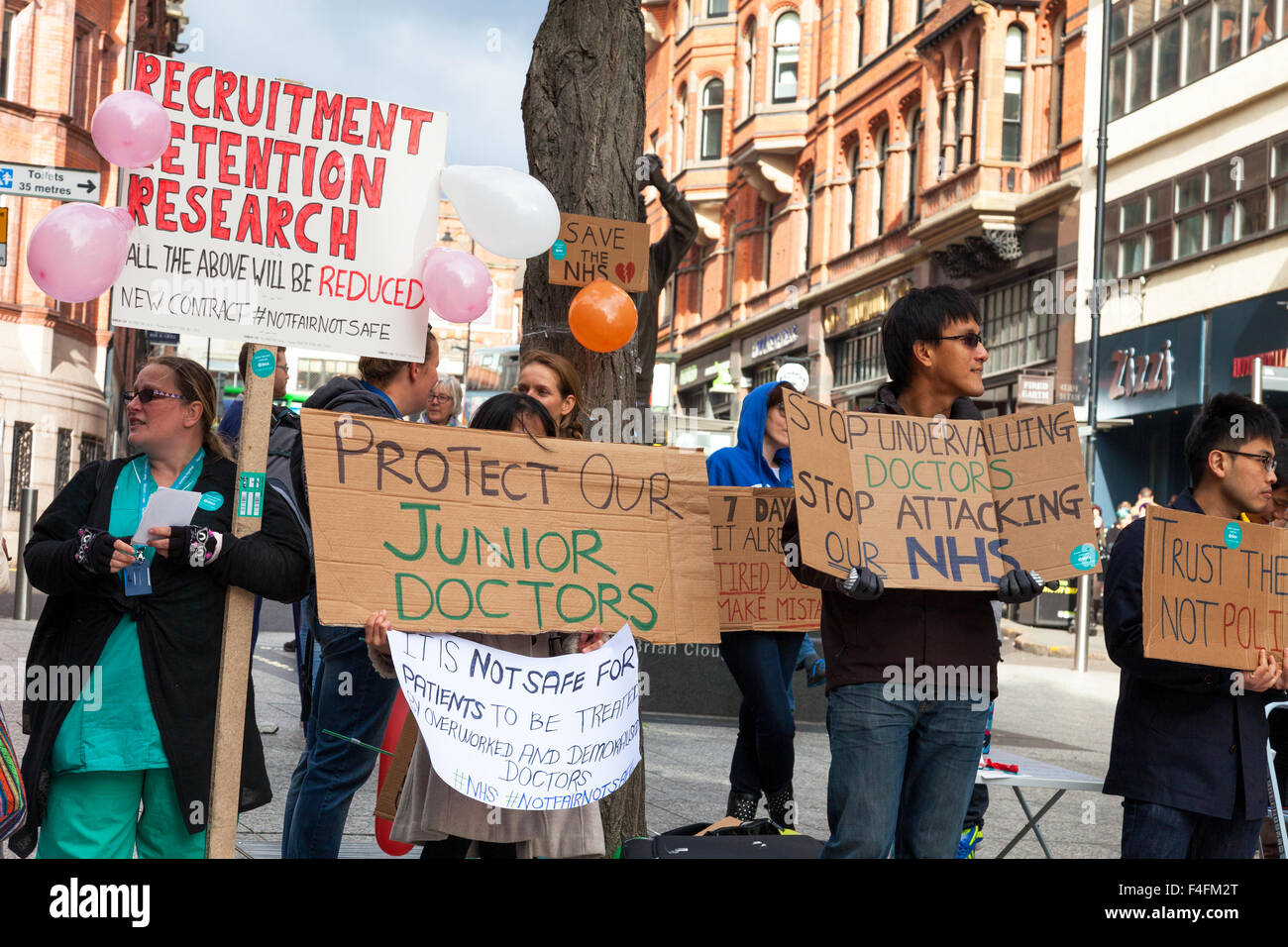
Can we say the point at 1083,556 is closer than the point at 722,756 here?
Yes

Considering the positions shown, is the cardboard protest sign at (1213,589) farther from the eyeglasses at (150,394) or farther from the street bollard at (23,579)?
the street bollard at (23,579)

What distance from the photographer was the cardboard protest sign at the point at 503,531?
12.4 feet

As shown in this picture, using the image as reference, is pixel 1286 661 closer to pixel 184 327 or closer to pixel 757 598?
pixel 757 598

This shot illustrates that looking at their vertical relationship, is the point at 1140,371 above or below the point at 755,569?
above

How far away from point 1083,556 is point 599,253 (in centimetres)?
250

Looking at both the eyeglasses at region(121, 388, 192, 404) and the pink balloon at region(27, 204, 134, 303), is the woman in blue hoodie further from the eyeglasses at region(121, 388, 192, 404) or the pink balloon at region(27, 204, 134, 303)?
the pink balloon at region(27, 204, 134, 303)

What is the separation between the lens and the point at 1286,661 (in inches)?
167

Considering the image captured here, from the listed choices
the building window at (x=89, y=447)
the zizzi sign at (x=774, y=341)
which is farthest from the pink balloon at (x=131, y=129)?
the zizzi sign at (x=774, y=341)

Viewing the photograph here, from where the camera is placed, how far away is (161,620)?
12.7ft

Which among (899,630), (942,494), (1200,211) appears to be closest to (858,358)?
(1200,211)

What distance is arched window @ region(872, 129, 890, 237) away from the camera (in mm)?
33250

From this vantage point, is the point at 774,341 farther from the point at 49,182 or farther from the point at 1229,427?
the point at 1229,427
